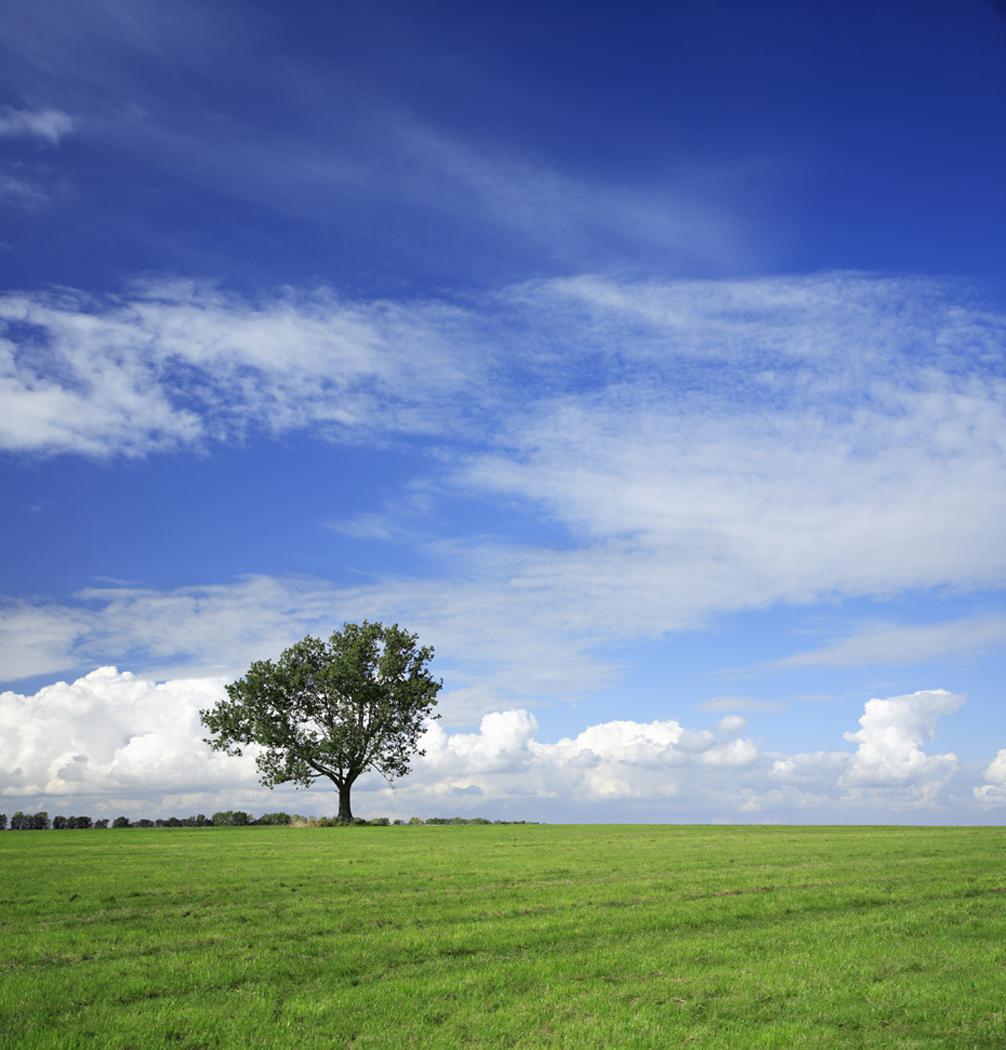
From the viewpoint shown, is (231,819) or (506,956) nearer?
(506,956)

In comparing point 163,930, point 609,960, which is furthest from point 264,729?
point 609,960

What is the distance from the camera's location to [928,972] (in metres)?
15.4

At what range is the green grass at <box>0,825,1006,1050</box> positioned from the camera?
40.3 feet

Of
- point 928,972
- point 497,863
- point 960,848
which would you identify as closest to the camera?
point 928,972

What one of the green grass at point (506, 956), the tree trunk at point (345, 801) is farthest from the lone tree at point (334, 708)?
the green grass at point (506, 956)

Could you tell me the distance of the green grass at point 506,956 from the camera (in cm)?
1227

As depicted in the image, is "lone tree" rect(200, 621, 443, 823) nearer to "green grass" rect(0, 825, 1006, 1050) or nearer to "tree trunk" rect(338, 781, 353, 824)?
"tree trunk" rect(338, 781, 353, 824)

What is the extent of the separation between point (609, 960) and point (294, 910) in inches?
331

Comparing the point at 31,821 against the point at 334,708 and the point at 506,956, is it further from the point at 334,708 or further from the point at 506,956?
the point at 506,956

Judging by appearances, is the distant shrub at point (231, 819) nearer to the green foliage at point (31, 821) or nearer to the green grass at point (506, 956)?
the green foliage at point (31, 821)

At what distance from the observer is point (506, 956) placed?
16.3 meters

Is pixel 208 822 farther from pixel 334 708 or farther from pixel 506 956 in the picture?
pixel 506 956

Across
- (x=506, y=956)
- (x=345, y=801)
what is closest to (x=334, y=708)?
(x=345, y=801)

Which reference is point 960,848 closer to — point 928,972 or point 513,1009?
point 928,972
